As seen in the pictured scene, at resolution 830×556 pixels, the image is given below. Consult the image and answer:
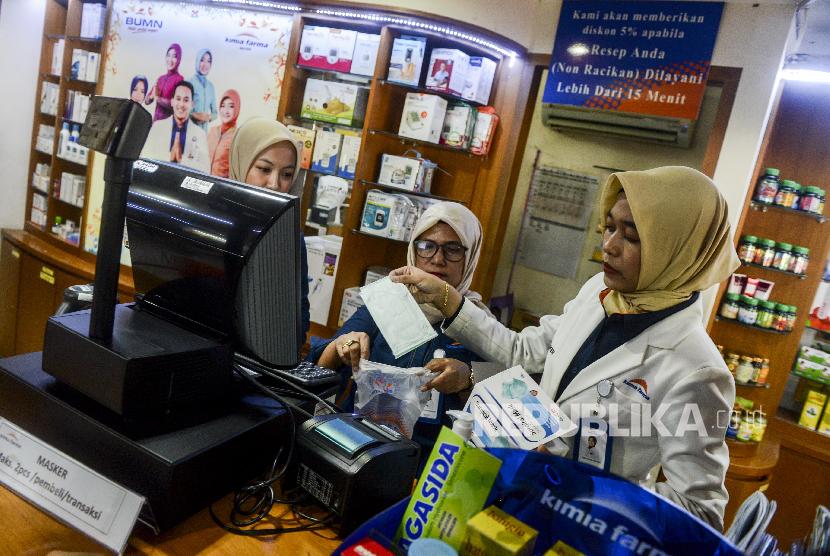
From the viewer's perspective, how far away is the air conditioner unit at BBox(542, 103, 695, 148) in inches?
144

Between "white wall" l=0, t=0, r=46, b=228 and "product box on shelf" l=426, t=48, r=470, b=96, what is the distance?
3808 millimetres

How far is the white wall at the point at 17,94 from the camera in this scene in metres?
4.72

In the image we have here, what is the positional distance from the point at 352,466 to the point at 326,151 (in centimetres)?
304

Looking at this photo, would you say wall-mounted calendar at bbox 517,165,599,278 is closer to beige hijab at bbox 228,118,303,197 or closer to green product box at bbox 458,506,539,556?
beige hijab at bbox 228,118,303,197

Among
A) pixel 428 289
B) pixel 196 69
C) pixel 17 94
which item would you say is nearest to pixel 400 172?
pixel 196 69

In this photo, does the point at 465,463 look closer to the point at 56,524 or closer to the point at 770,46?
the point at 56,524

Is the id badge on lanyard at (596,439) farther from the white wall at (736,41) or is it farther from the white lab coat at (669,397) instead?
the white wall at (736,41)

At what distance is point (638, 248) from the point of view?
1464 millimetres

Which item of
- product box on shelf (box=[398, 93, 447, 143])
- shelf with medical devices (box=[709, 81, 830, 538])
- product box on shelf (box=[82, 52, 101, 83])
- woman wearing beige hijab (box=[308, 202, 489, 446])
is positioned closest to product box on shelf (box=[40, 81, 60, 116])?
product box on shelf (box=[82, 52, 101, 83])

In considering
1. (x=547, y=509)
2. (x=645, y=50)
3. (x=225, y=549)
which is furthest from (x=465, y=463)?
(x=645, y=50)

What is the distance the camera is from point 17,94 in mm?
4879

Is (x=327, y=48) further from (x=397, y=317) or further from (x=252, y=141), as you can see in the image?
(x=397, y=317)

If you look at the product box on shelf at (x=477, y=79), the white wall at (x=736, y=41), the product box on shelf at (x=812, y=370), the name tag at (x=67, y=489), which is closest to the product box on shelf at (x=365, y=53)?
the white wall at (x=736, y=41)

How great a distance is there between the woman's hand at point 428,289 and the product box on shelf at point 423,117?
6.49ft
